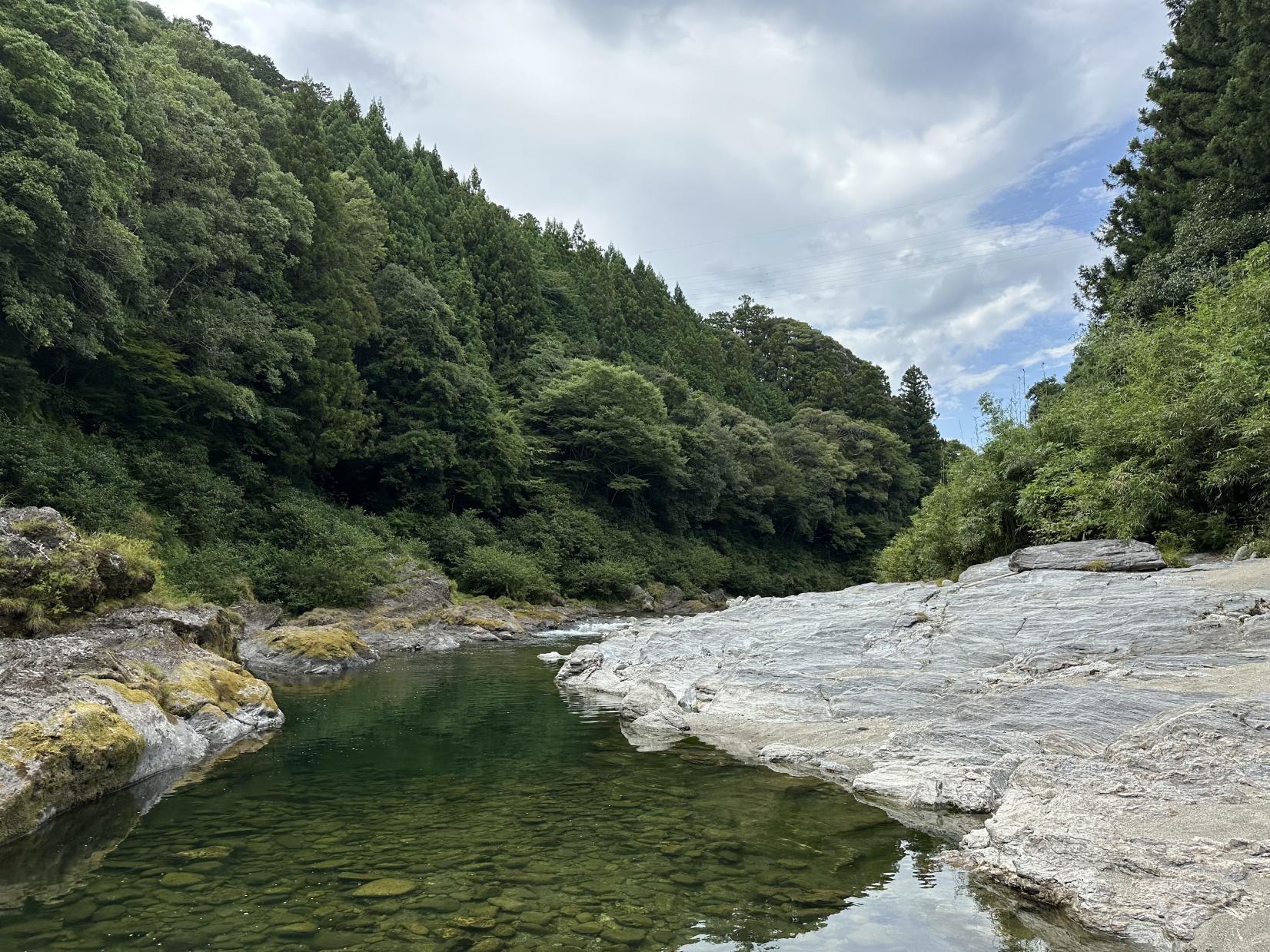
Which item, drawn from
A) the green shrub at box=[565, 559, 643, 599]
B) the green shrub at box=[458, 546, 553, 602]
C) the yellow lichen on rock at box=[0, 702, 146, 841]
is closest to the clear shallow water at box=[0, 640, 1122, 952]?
the yellow lichen on rock at box=[0, 702, 146, 841]

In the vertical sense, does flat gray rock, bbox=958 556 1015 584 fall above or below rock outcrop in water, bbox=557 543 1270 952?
above

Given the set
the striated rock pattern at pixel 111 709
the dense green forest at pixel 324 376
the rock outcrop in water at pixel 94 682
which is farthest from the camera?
the dense green forest at pixel 324 376

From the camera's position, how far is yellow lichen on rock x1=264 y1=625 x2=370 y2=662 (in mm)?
17109

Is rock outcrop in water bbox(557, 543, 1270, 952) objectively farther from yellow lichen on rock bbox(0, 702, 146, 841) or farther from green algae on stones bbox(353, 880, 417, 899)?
yellow lichen on rock bbox(0, 702, 146, 841)

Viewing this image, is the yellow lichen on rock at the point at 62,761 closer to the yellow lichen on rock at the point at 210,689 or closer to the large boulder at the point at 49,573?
the yellow lichen on rock at the point at 210,689

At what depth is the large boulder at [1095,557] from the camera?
10.6 m

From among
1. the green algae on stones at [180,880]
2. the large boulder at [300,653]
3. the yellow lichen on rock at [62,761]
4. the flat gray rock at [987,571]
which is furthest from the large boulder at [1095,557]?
the large boulder at [300,653]

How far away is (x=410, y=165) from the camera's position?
6247 cm

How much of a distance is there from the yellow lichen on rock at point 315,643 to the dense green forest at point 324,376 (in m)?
4.80

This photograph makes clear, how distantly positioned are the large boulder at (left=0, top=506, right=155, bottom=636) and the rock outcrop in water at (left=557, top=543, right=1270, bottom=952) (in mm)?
8563

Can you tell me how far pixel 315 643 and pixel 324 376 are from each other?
17428mm

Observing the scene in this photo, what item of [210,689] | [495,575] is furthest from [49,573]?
[495,575]

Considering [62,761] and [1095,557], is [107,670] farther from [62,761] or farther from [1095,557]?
[1095,557]

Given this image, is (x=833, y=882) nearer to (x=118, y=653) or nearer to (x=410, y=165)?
(x=118, y=653)
